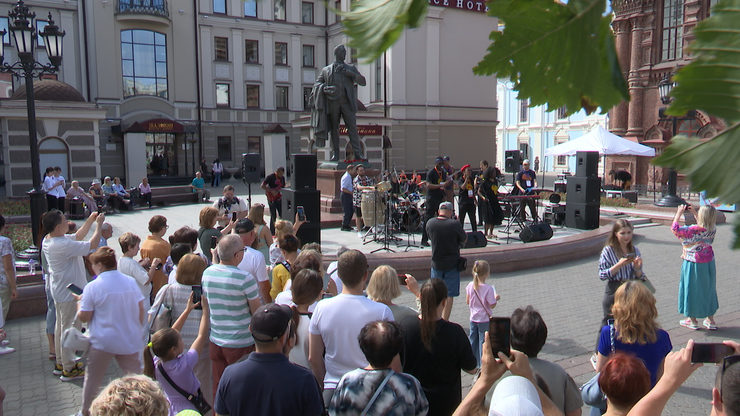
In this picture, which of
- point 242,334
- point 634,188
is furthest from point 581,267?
point 634,188

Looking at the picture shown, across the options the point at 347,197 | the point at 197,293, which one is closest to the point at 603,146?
the point at 347,197

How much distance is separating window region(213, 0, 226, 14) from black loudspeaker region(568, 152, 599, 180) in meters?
29.6

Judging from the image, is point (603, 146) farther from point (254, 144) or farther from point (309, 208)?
point (254, 144)

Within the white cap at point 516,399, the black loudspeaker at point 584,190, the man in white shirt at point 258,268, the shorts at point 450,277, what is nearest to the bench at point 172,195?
the black loudspeaker at point 584,190

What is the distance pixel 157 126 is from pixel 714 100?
122 ft

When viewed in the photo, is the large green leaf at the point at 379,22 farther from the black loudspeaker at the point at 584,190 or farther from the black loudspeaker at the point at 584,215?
the black loudspeaker at the point at 584,215

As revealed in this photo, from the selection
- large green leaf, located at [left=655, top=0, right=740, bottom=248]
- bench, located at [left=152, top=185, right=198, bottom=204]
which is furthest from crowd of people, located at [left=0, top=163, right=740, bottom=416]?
bench, located at [left=152, top=185, right=198, bottom=204]

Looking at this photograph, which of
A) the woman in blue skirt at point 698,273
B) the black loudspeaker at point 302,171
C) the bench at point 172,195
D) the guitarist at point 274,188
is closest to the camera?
the woman in blue skirt at point 698,273

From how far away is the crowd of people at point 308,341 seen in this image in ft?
9.12

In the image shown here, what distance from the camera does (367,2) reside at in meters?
0.75

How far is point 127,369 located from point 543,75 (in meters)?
4.82

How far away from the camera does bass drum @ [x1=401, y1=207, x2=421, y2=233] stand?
533 inches

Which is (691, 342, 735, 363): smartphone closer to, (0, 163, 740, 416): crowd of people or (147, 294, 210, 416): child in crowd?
(0, 163, 740, 416): crowd of people

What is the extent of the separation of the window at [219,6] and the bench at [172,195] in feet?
59.6
